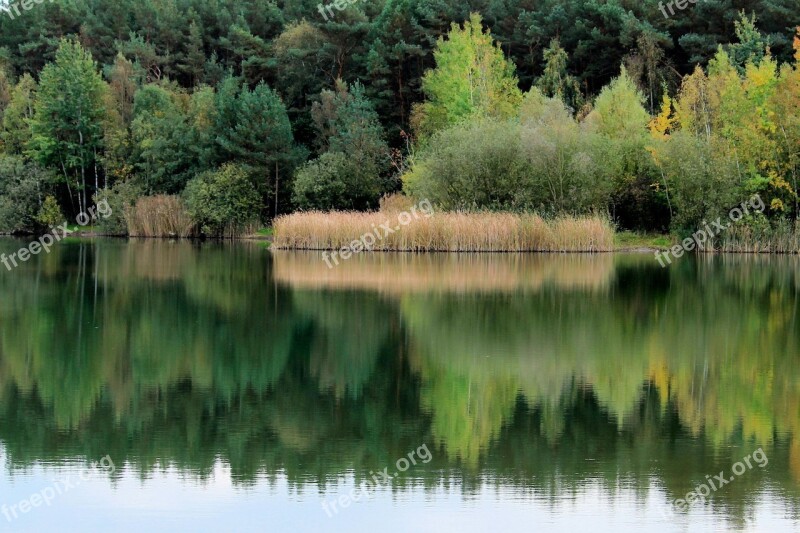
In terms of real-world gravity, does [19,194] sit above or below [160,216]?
above

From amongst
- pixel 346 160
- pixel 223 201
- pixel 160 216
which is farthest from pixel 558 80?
pixel 160 216

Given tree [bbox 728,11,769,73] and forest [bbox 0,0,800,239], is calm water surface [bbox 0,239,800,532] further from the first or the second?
tree [bbox 728,11,769,73]

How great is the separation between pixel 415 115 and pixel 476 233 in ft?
66.5

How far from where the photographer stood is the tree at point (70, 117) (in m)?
58.1

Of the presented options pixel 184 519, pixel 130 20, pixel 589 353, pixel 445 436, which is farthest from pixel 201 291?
pixel 130 20

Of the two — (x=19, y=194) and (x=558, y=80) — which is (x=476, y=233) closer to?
(x=558, y=80)

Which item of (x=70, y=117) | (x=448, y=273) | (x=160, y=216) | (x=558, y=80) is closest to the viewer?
(x=448, y=273)

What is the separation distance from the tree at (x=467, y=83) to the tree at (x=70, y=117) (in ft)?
63.6

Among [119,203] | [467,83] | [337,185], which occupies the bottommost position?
[119,203]

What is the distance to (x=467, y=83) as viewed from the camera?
51.2 metres

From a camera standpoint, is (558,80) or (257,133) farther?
A: (257,133)

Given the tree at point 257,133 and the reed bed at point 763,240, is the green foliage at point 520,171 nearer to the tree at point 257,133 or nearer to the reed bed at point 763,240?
the reed bed at point 763,240

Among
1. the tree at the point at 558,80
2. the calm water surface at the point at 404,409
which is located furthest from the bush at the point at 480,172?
the calm water surface at the point at 404,409

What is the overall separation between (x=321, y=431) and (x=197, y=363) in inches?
160
